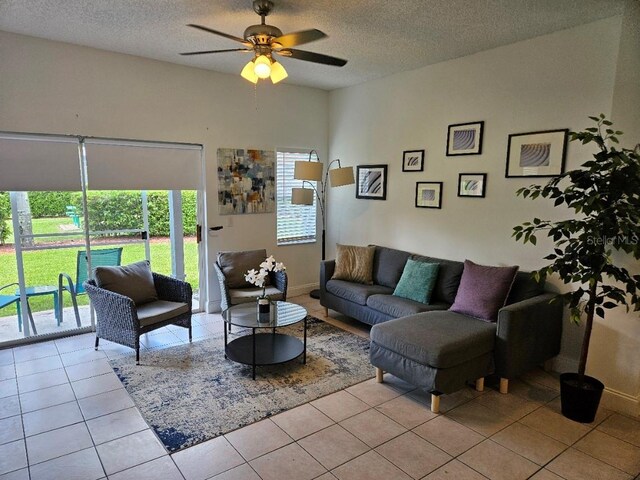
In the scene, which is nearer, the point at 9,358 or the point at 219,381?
the point at 219,381

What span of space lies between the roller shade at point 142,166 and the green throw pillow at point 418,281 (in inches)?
106

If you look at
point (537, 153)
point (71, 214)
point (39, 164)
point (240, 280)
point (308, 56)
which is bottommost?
point (240, 280)

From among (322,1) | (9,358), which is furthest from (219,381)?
(322,1)

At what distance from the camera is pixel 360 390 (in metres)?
3.21

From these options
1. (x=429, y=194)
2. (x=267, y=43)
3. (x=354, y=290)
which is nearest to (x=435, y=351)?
(x=354, y=290)

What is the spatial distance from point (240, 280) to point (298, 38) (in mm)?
2847

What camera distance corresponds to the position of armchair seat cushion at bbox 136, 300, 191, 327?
3650 millimetres

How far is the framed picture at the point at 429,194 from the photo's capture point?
4.45 metres

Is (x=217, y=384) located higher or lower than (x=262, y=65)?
lower

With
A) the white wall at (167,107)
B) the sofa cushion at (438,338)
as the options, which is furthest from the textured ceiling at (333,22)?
the sofa cushion at (438,338)

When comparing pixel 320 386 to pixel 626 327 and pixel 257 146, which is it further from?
pixel 257 146

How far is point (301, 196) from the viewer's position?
5203mm

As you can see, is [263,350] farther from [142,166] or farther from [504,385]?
[142,166]

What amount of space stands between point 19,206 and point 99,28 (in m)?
1.87
